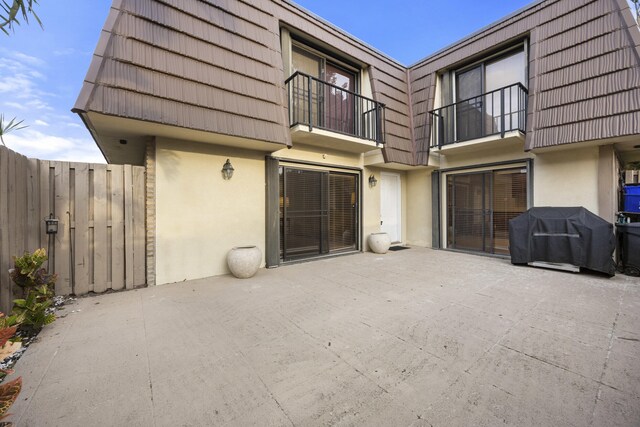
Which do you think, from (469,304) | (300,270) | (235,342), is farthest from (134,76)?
(469,304)

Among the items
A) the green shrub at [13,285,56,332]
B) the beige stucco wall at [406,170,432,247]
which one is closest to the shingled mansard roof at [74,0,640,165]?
the green shrub at [13,285,56,332]

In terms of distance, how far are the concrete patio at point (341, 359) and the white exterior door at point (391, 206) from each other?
4295mm

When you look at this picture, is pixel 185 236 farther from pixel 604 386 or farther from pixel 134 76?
pixel 604 386

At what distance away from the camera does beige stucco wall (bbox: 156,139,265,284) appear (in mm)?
4656

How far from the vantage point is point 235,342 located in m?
2.63

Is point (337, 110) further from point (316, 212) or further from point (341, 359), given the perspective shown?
point (341, 359)

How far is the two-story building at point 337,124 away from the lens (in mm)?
4180

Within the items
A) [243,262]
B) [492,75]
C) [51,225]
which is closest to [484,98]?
[492,75]

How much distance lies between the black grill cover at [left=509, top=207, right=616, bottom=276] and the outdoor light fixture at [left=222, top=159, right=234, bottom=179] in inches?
242

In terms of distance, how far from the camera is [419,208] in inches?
336

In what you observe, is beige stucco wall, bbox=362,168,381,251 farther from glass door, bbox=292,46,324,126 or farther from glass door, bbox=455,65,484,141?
glass door, bbox=455,65,484,141

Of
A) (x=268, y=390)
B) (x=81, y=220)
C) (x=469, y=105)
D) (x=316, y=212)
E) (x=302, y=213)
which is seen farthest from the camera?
(x=469, y=105)

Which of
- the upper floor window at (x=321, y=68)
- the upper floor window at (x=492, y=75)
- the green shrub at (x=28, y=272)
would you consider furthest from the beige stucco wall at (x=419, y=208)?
the green shrub at (x=28, y=272)

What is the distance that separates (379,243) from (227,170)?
4386mm
